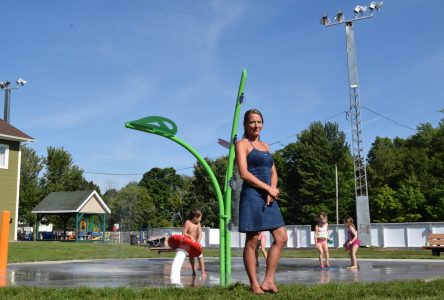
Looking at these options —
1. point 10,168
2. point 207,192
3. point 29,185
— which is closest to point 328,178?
point 207,192

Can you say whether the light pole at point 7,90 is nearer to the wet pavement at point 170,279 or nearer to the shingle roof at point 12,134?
the shingle roof at point 12,134

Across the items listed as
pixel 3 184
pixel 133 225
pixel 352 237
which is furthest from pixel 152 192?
pixel 352 237

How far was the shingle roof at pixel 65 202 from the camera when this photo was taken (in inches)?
1738

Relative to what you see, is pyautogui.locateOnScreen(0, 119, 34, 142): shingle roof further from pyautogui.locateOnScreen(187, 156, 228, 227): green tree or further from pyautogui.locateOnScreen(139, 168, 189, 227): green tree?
pyautogui.locateOnScreen(139, 168, 189, 227): green tree

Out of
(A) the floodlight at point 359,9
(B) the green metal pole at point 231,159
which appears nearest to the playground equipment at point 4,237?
(B) the green metal pole at point 231,159

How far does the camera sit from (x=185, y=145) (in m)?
9.40

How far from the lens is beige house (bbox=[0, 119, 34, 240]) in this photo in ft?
110

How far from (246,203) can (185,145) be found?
3.77 m

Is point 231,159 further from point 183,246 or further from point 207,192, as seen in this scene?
point 207,192

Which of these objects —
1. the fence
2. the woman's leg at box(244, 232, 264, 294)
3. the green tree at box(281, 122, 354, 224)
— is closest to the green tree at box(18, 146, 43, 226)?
the green tree at box(281, 122, 354, 224)

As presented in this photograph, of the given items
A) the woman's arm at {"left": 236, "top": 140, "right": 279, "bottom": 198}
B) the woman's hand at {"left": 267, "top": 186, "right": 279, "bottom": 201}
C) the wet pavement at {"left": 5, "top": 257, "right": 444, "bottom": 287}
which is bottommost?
the wet pavement at {"left": 5, "top": 257, "right": 444, "bottom": 287}

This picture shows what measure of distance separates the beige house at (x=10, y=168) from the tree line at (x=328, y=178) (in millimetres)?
33799

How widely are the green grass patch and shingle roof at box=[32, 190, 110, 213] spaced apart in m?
38.4

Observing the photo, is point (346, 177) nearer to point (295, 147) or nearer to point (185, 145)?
point (295, 147)
